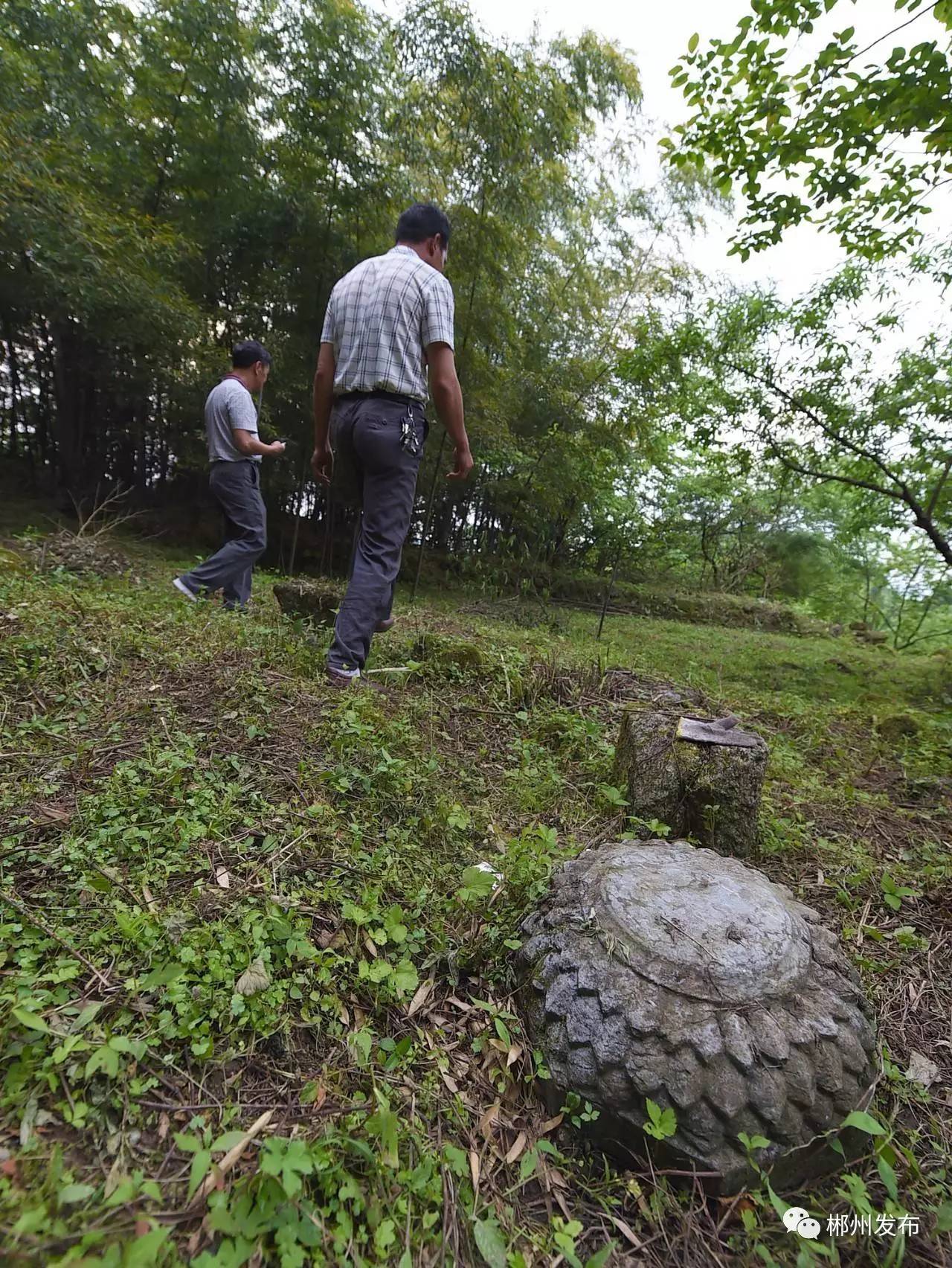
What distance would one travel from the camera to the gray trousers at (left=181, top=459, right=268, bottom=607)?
3.18m

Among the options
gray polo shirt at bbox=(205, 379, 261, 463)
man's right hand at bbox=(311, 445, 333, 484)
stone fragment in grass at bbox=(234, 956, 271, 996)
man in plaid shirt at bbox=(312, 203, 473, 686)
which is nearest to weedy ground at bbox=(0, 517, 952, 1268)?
stone fragment in grass at bbox=(234, 956, 271, 996)

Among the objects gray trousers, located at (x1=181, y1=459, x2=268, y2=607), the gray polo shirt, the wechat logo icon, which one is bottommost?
the wechat logo icon

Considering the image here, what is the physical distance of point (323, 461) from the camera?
2668 millimetres

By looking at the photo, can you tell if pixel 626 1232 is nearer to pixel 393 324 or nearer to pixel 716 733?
pixel 716 733

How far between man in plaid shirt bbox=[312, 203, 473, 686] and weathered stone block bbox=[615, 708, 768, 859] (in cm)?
117

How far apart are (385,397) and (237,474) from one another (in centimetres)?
144

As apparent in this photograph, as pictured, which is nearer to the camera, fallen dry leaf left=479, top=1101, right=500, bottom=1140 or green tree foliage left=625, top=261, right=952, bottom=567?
fallen dry leaf left=479, top=1101, right=500, bottom=1140

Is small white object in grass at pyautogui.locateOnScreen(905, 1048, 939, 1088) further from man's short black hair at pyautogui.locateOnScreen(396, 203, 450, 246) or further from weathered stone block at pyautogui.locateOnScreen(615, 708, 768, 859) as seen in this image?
man's short black hair at pyautogui.locateOnScreen(396, 203, 450, 246)

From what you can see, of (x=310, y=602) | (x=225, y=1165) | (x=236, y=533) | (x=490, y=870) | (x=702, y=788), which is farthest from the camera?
(x=236, y=533)

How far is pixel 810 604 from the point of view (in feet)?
46.0

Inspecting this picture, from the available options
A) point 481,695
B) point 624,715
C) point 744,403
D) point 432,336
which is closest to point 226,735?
point 481,695

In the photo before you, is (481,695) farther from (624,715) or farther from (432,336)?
(432,336)

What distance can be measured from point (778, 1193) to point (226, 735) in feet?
5.48

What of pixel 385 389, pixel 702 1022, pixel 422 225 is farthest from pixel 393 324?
pixel 702 1022
